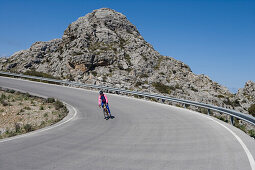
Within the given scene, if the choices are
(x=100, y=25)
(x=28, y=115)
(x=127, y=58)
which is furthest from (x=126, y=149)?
(x=100, y=25)

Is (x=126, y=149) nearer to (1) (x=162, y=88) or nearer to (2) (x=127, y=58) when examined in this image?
(1) (x=162, y=88)

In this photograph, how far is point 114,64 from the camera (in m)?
45.2

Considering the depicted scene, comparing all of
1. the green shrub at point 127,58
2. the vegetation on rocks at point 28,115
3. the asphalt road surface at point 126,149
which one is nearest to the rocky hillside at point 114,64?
the green shrub at point 127,58

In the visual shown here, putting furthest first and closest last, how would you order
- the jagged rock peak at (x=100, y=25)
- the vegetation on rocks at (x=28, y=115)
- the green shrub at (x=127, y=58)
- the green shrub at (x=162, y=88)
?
the jagged rock peak at (x=100, y=25) → the green shrub at (x=127, y=58) → the green shrub at (x=162, y=88) → the vegetation on rocks at (x=28, y=115)

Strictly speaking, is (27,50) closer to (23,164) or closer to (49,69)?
(49,69)

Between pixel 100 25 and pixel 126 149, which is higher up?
pixel 100 25

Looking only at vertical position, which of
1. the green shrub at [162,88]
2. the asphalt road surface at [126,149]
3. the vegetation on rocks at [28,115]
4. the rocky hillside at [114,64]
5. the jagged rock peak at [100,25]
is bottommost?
the vegetation on rocks at [28,115]

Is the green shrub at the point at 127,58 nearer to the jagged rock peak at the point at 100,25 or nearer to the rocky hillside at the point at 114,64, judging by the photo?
the rocky hillside at the point at 114,64

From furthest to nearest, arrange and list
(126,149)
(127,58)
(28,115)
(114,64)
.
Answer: (127,58) < (114,64) < (28,115) < (126,149)

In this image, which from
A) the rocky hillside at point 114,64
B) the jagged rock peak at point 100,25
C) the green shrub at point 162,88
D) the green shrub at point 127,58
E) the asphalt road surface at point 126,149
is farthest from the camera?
the jagged rock peak at point 100,25

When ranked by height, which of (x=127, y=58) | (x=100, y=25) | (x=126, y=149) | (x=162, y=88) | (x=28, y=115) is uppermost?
(x=100, y=25)

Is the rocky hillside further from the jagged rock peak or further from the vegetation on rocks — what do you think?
the vegetation on rocks

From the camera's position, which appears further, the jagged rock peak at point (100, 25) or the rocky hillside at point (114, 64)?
the jagged rock peak at point (100, 25)

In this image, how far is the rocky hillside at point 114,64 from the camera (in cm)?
3972
